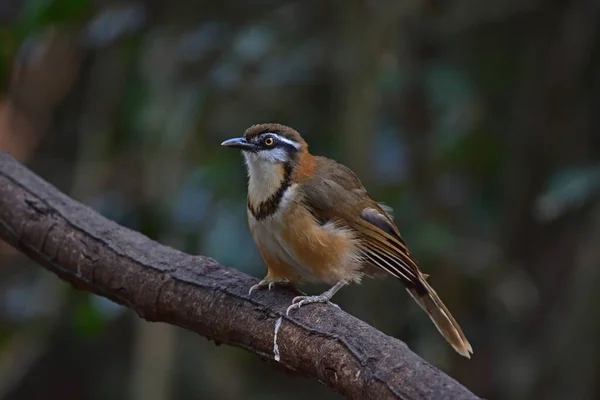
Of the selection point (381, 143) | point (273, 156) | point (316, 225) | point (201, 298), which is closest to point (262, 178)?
point (273, 156)

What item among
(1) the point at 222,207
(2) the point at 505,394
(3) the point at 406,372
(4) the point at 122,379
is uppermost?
(3) the point at 406,372

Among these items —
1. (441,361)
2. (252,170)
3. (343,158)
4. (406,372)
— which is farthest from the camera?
(441,361)

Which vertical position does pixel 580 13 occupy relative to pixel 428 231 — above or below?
above

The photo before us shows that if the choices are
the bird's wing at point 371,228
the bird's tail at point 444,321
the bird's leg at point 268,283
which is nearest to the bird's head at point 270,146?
the bird's wing at point 371,228

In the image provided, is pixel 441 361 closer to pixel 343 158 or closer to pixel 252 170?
pixel 343 158

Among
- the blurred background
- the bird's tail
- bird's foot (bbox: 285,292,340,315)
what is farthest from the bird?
the blurred background

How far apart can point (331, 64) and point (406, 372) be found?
2.81 metres

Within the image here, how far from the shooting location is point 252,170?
125 inches

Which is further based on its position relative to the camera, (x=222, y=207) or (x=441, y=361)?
(x=441, y=361)

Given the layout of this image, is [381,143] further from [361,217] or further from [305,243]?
[305,243]

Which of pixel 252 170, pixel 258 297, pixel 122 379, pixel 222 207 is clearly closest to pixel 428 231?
pixel 222 207

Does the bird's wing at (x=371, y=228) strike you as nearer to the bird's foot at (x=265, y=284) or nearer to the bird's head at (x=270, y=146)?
the bird's head at (x=270, y=146)

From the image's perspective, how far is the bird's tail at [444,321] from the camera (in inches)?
124

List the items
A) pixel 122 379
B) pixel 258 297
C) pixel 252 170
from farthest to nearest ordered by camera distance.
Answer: pixel 122 379, pixel 252 170, pixel 258 297
